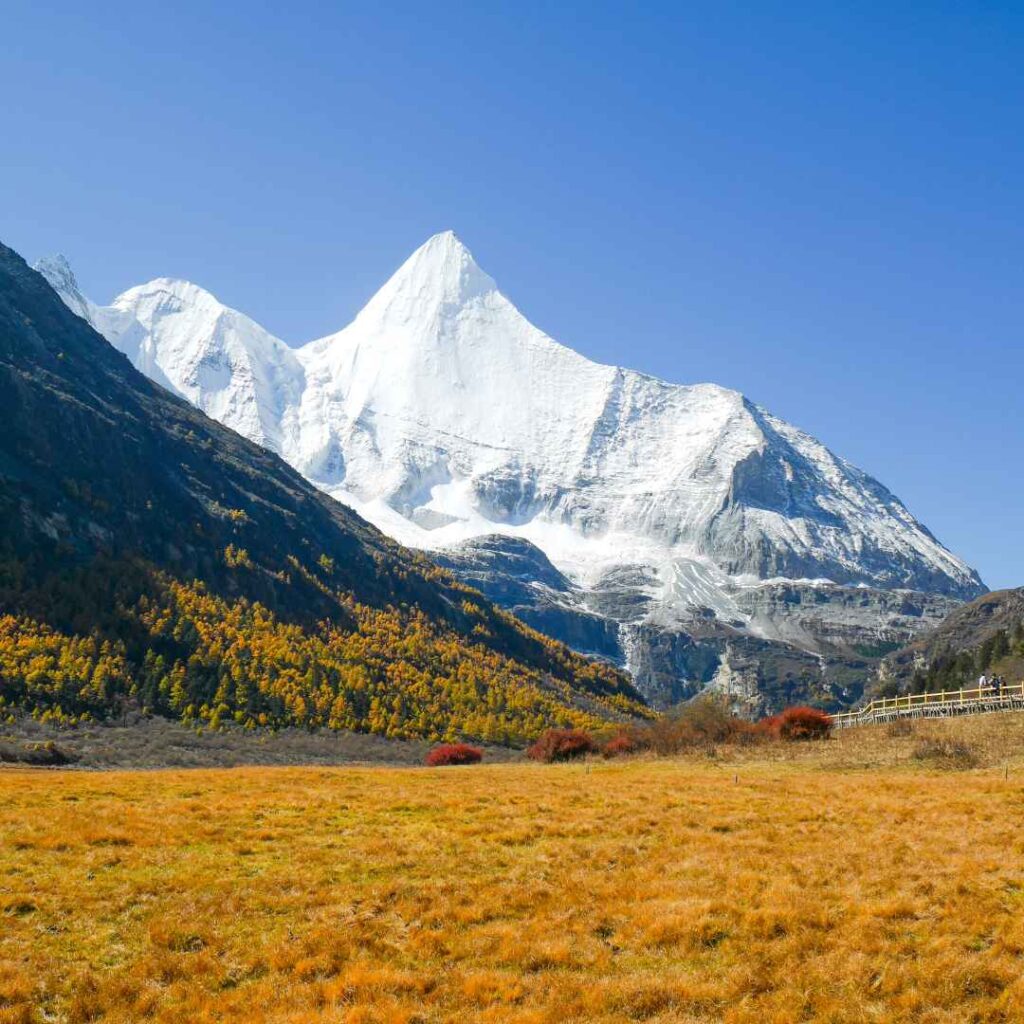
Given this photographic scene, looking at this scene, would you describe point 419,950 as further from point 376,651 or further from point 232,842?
point 376,651

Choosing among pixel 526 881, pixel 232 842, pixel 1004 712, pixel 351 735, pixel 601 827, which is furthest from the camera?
pixel 351 735

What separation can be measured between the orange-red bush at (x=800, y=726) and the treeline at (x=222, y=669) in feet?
229

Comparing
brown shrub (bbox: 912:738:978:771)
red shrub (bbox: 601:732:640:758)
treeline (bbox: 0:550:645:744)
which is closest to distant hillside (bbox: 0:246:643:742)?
treeline (bbox: 0:550:645:744)

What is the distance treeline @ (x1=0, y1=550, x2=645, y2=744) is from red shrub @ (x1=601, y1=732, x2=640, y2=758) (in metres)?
59.1

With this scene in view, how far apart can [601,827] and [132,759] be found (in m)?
55.8

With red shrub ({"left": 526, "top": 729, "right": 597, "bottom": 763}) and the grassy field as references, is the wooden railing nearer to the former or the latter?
red shrub ({"left": 526, "top": 729, "right": 597, "bottom": 763})

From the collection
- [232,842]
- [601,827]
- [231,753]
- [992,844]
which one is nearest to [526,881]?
[601,827]

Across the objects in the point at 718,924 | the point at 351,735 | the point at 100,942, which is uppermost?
the point at 718,924

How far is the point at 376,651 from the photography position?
554ft

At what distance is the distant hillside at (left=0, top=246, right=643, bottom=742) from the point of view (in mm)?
113500

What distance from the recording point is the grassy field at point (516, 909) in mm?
14195

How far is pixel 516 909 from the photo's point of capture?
18.6m

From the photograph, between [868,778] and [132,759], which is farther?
[132,759]

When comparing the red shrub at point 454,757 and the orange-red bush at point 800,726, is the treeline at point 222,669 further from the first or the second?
the orange-red bush at point 800,726
